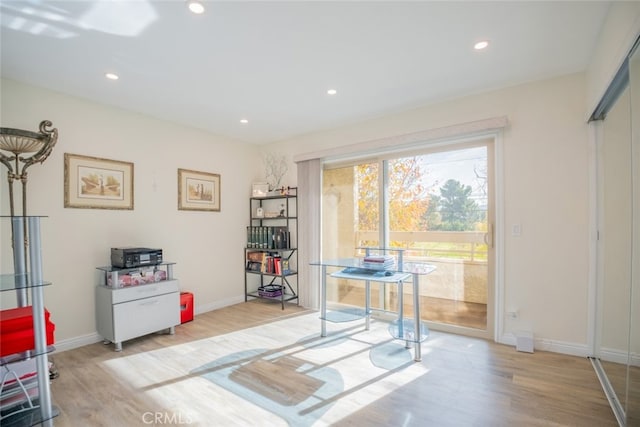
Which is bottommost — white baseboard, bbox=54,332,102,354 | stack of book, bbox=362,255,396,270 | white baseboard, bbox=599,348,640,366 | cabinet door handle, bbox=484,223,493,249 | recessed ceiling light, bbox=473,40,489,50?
white baseboard, bbox=54,332,102,354

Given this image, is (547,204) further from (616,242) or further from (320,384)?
(320,384)

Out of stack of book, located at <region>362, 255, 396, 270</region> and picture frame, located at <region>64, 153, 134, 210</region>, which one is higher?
picture frame, located at <region>64, 153, 134, 210</region>

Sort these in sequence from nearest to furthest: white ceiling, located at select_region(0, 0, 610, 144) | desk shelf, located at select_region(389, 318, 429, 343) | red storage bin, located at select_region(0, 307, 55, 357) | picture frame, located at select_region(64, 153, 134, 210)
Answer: red storage bin, located at select_region(0, 307, 55, 357) → white ceiling, located at select_region(0, 0, 610, 144) → desk shelf, located at select_region(389, 318, 429, 343) → picture frame, located at select_region(64, 153, 134, 210)

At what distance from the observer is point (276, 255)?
4500 millimetres

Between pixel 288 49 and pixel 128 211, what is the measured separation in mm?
2578

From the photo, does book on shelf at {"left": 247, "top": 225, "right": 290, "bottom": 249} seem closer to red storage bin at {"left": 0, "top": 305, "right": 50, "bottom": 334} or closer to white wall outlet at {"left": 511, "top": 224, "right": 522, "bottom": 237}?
red storage bin at {"left": 0, "top": 305, "right": 50, "bottom": 334}

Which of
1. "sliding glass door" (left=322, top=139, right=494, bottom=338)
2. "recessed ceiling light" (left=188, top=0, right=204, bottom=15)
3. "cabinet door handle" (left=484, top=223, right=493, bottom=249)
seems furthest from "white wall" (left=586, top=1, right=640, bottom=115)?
"recessed ceiling light" (left=188, top=0, right=204, bottom=15)

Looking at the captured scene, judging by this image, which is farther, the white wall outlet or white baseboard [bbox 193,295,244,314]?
white baseboard [bbox 193,295,244,314]

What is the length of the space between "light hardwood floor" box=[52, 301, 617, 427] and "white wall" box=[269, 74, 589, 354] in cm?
38

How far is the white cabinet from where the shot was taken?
2883 millimetres

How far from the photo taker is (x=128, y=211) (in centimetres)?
340

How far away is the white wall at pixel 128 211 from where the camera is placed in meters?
2.80

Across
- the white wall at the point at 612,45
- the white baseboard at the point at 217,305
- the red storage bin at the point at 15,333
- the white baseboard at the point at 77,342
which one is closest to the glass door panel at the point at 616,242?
the white wall at the point at 612,45

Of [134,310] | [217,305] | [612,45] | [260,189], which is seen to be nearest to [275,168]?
[260,189]
